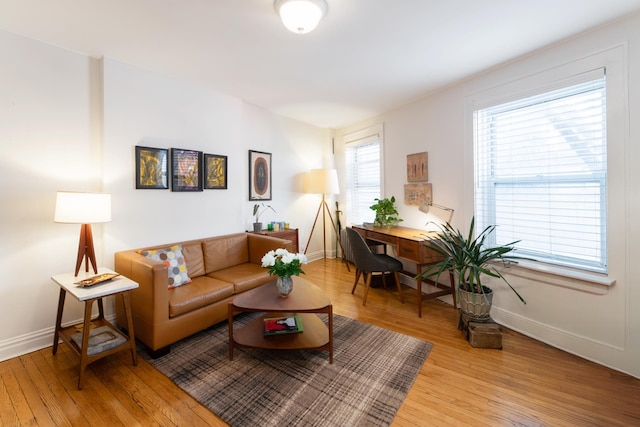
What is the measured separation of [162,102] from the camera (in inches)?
117

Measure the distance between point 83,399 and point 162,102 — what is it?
8.91 feet

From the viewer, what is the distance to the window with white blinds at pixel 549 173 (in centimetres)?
216

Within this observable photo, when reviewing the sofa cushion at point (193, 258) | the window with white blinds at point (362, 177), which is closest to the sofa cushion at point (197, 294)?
the sofa cushion at point (193, 258)

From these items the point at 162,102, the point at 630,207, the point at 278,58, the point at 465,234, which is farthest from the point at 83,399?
the point at 630,207

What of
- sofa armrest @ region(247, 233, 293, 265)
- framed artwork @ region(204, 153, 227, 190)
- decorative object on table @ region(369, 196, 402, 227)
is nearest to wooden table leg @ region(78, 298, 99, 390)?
sofa armrest @ region(247, 233, 293, 265)

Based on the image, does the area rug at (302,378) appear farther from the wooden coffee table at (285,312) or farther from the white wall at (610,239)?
the white wall at (610,239)

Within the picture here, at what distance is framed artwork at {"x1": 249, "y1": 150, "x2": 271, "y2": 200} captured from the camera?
13.5 feet

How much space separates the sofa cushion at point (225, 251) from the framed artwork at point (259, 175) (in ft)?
2.84

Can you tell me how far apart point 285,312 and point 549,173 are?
8.50 ft

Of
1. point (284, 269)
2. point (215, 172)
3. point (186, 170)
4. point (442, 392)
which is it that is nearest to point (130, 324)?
point (284, 269)

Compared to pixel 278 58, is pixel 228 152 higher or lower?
lower

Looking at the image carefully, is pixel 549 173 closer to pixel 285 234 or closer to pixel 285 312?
pixel 285 312

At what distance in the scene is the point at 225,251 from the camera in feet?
10.8

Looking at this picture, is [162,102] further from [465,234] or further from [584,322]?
[584,322]
